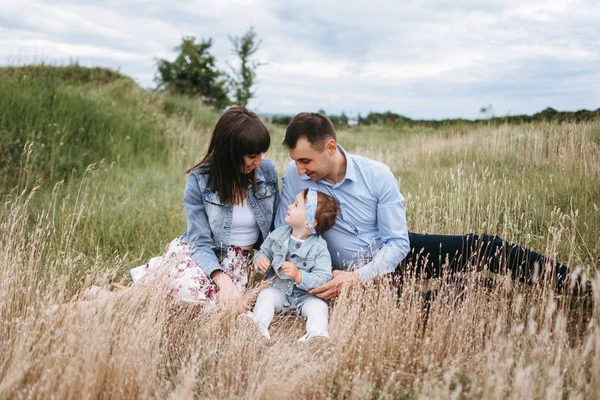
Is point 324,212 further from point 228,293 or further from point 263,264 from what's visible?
point 228,293

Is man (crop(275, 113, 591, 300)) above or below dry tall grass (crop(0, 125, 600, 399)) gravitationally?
above

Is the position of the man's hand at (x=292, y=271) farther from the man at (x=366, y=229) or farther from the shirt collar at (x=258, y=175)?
the shirt collar at (x=258, y=175)

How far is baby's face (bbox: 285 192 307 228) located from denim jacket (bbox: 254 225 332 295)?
0.46 feet

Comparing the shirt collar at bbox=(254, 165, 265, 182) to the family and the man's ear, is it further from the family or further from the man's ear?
the man's ear

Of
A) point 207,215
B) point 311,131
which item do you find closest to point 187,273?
point 207,215

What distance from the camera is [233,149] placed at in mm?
3598

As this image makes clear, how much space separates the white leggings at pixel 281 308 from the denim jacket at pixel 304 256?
0.12 meters

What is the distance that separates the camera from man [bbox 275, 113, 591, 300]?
11.8ft

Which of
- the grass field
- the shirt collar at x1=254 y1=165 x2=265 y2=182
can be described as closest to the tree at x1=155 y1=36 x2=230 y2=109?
the grass field

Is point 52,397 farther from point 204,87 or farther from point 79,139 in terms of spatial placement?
point 204,87

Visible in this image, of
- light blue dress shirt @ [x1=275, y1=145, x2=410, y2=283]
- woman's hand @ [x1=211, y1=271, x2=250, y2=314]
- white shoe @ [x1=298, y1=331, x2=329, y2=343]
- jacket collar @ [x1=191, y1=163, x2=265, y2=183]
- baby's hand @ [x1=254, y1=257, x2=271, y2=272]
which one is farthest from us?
jacket collar @ [x1=191, y1=163, x2=265, y2=183]

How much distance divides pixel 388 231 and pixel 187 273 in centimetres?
165

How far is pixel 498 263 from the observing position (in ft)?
12.1

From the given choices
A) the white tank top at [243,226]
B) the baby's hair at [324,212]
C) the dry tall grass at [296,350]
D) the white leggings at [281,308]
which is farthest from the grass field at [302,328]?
the baby's hair at [324,212]
